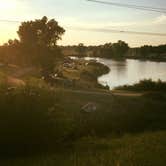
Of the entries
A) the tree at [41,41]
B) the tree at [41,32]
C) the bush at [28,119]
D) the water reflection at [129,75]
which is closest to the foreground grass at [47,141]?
the bush at [28,119]

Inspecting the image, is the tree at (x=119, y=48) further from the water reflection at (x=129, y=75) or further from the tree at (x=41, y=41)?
the tree at (x=41, y=41)

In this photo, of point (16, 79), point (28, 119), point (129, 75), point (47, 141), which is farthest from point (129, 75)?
point (28, 119)

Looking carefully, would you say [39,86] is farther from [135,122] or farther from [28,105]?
[135,122]

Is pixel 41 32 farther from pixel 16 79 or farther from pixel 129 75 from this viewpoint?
pixel 129 75

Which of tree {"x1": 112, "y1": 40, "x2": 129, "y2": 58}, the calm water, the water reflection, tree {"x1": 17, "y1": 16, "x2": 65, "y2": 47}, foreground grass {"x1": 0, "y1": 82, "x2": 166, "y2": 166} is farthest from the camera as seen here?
tree {"x1": 112, "y1": 40, "x2": 129, "y2": 58}

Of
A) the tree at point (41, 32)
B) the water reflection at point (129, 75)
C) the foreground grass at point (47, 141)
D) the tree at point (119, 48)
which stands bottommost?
the water reflection at point (129, 75)

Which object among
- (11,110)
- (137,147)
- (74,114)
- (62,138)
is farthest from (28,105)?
(74,114)

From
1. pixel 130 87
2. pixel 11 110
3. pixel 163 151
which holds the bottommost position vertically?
pixel 130 87

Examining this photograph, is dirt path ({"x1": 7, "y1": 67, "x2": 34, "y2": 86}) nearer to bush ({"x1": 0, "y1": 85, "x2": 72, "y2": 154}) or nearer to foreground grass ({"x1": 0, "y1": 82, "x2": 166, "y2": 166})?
bush ({"x1": 0, "y1": 85, "x2": 72, "y2": 154})

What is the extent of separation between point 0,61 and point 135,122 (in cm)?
5272

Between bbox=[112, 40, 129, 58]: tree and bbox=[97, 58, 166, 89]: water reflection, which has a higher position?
bbox=[112, 40, 129, 58]: tree

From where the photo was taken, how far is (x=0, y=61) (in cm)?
7644

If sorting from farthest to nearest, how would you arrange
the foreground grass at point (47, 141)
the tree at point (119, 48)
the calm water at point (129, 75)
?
the tree at point (119, 48) < the calm water at point (129, 75) < the foreground grass at point (47, 141)

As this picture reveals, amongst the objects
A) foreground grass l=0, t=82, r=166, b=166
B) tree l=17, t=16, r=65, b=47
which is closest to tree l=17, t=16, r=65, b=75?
tree l=17, t=16, r=65, b=47
